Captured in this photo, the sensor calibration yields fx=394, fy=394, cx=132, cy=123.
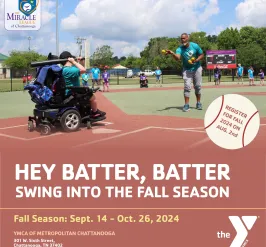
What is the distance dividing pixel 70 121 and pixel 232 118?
480cm

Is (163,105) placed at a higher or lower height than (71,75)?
lower

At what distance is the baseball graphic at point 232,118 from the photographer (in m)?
4.10

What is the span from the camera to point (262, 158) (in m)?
4.77

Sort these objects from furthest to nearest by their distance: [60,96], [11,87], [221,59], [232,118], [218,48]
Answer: [218,48] < [221,59] < [11,87] < [60,96] < [232,118]

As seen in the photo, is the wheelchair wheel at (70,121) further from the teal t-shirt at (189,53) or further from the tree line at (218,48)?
the tree line at (218,48)

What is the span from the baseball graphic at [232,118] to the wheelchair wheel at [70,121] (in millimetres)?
4459

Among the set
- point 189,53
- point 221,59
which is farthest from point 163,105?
point 221,59

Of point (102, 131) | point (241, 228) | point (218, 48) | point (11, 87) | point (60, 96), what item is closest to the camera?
point (241, 228)

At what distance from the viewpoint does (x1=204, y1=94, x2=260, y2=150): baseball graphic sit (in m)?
4.10

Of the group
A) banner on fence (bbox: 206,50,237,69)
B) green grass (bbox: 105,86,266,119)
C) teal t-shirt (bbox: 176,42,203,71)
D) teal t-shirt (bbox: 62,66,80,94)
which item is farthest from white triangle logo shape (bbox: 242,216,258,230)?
banner on fence (bbox: 206,50,237,69)

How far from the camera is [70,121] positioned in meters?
8.30

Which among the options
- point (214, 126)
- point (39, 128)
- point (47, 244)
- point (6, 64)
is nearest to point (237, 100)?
point (214, 126)

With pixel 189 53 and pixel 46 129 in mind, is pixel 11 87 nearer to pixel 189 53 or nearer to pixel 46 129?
pixel 189 53

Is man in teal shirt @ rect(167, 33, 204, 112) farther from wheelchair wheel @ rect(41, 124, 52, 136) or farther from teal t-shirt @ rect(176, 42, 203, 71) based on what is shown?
wheelchair wheel @ rect(41, 124, 52, 136)
